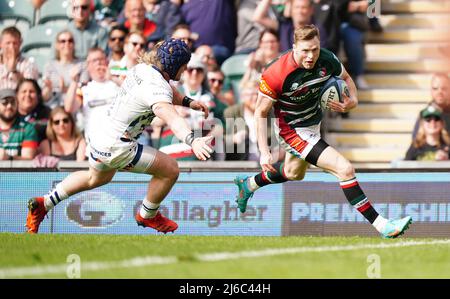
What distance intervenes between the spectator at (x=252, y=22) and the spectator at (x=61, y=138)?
277 cm

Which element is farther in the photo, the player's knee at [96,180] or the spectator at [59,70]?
the spectator at [59,70]

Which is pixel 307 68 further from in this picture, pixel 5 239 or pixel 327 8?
pixel 327 8

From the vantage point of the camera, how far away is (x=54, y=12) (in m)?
16.3

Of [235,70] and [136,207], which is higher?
[235,70]

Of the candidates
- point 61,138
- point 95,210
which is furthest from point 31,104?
point 95,210

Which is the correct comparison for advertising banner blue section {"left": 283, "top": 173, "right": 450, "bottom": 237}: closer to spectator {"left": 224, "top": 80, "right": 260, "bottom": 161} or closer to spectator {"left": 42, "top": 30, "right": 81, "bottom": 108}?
spectator {"left": 224, "top": 80, "right": 260, "bottom": 161}

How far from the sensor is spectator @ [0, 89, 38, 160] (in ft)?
45.6

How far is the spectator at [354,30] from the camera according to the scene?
15.5m

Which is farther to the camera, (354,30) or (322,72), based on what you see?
(354,30)

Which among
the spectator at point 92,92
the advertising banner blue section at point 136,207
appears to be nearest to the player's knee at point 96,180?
the advertising banner blue section at point 136,207

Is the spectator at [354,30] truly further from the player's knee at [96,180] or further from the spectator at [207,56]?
the player's knee at [96,180]

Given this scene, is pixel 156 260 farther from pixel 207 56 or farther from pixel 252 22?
pixel 252 22

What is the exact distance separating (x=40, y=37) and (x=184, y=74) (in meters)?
3.01

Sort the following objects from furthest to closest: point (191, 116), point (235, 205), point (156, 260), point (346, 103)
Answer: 1. point (191, 116)
2. point (235, 205)
3. point (346, 103)
4. point (156, 260)
